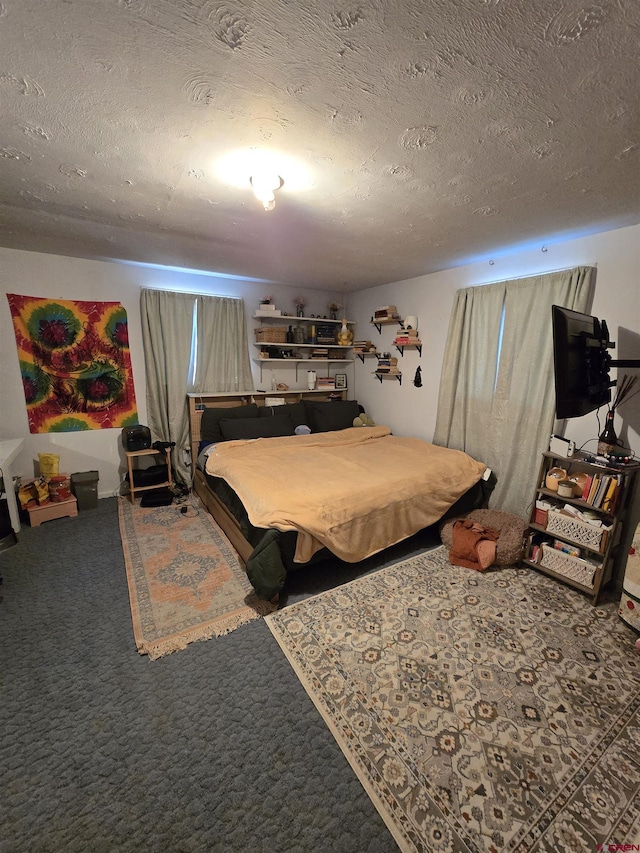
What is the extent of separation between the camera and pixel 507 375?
2908mm

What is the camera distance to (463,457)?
9.98 feet

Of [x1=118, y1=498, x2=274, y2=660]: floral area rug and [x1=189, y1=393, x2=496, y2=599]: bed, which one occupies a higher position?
[x1=189, y1=393, x2=496, y2=599]: bed

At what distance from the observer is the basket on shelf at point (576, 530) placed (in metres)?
2.11

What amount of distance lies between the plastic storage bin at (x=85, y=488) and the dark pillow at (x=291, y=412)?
1.81 meters

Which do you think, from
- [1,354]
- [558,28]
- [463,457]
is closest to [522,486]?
[463,457]

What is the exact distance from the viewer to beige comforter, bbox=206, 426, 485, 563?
212 centimetres

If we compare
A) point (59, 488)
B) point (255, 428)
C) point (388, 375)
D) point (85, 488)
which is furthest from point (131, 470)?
point (388, 375)

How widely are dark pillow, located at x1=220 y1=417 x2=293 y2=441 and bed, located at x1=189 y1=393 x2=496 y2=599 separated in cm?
1

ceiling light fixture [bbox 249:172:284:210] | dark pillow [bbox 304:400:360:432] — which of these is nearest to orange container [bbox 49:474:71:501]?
dark pillow [bbox 304:400:360:432]

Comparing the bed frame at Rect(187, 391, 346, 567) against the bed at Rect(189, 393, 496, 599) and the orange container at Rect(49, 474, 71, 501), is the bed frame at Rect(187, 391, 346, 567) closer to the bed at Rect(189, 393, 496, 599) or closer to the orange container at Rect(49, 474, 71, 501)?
the bed at Rect(189, 393, 496, 599)

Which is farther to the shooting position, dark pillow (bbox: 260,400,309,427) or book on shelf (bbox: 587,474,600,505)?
dark pillow (bbox: 260,400,309,427)

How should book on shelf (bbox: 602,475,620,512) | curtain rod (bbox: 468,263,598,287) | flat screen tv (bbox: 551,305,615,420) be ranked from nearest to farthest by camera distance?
flat screen tv (bbox: 551,305,615,420) < book on shelf (bbox: 602,475,620,512) < curtain rod (bbox: 468,263,598,287)

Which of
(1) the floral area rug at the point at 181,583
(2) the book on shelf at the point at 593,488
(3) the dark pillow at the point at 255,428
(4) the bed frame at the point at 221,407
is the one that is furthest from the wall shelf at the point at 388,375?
(1) the floral area rug at the point at 181,583

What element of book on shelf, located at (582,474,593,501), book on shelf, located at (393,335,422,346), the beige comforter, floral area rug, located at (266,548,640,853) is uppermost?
book on shelf, located at (393,335,422,346)
